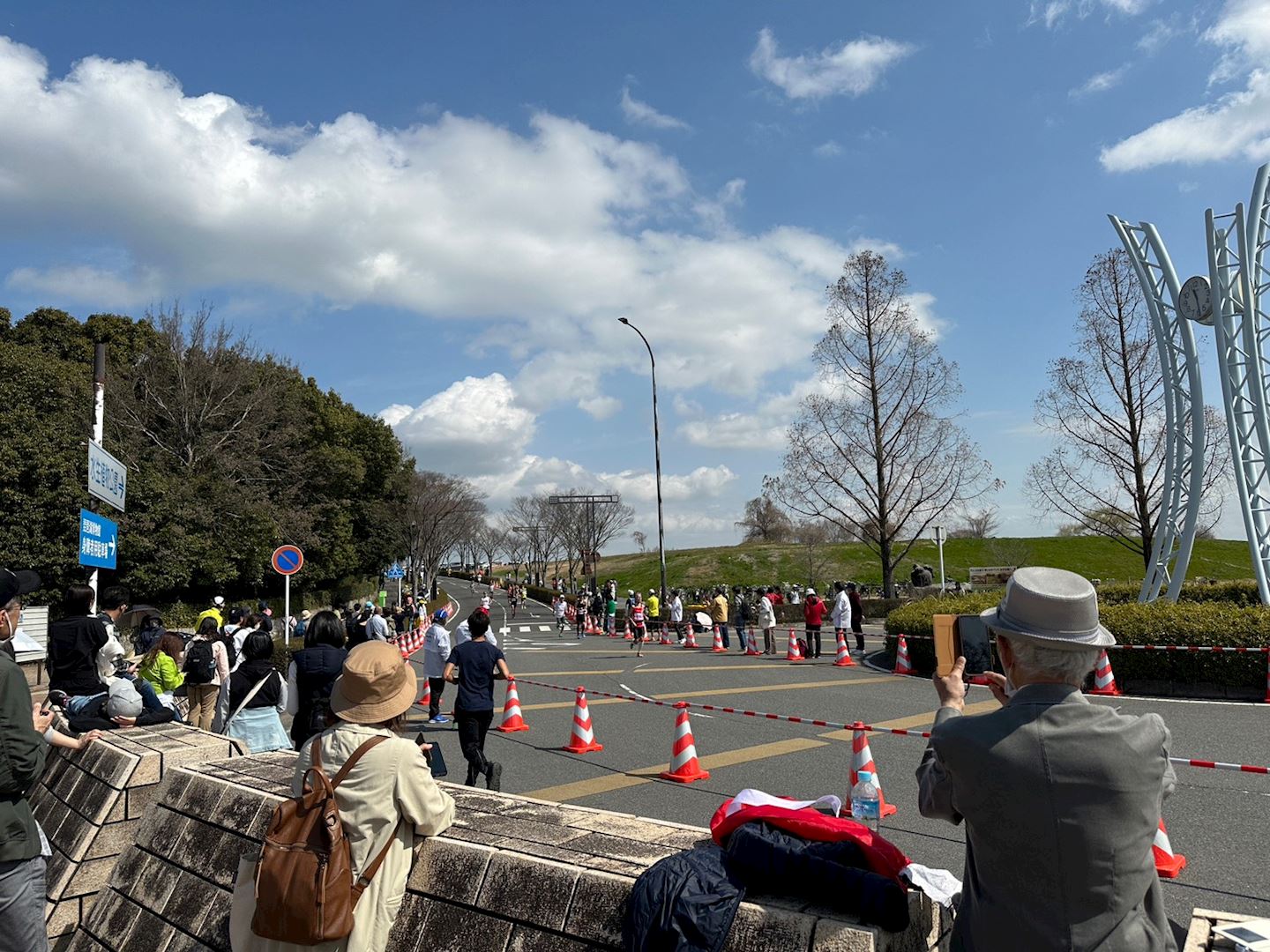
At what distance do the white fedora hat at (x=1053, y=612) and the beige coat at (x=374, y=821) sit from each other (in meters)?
2.00

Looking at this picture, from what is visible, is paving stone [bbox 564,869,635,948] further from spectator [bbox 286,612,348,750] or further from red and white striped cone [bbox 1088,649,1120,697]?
red and white striped cone [bbox 1088,649,1120,697]

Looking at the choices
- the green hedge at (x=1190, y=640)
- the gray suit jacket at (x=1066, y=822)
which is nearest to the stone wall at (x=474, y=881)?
the gray suit jacket at (x=1066, y=822)

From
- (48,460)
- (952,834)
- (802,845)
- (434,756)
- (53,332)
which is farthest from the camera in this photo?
(53,332)

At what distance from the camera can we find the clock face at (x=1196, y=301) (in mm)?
16312

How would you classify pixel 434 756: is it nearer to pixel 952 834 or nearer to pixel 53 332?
pixel 952 834

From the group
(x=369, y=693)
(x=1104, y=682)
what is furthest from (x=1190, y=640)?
(x=369, y=693)

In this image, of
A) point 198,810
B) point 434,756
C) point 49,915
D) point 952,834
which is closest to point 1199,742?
point 952,834

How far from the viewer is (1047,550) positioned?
76.3m

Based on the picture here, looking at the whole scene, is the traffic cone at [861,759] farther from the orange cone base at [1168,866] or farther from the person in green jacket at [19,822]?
the person in green jacket at [19,822]

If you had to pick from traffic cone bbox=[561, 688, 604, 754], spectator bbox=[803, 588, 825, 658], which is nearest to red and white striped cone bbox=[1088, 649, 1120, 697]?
spectator bbox=[803, 588, 825, 658]

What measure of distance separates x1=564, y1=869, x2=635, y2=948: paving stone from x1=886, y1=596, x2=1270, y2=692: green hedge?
10.5 metres

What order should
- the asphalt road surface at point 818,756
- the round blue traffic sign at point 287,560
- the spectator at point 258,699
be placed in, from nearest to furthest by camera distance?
the asphalt road surface at point 818,756 < the spectator at point 258,699 < the round blue traffic sign at point 287,560

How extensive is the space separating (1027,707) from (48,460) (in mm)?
31104

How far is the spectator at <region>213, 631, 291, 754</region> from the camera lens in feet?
23.6
